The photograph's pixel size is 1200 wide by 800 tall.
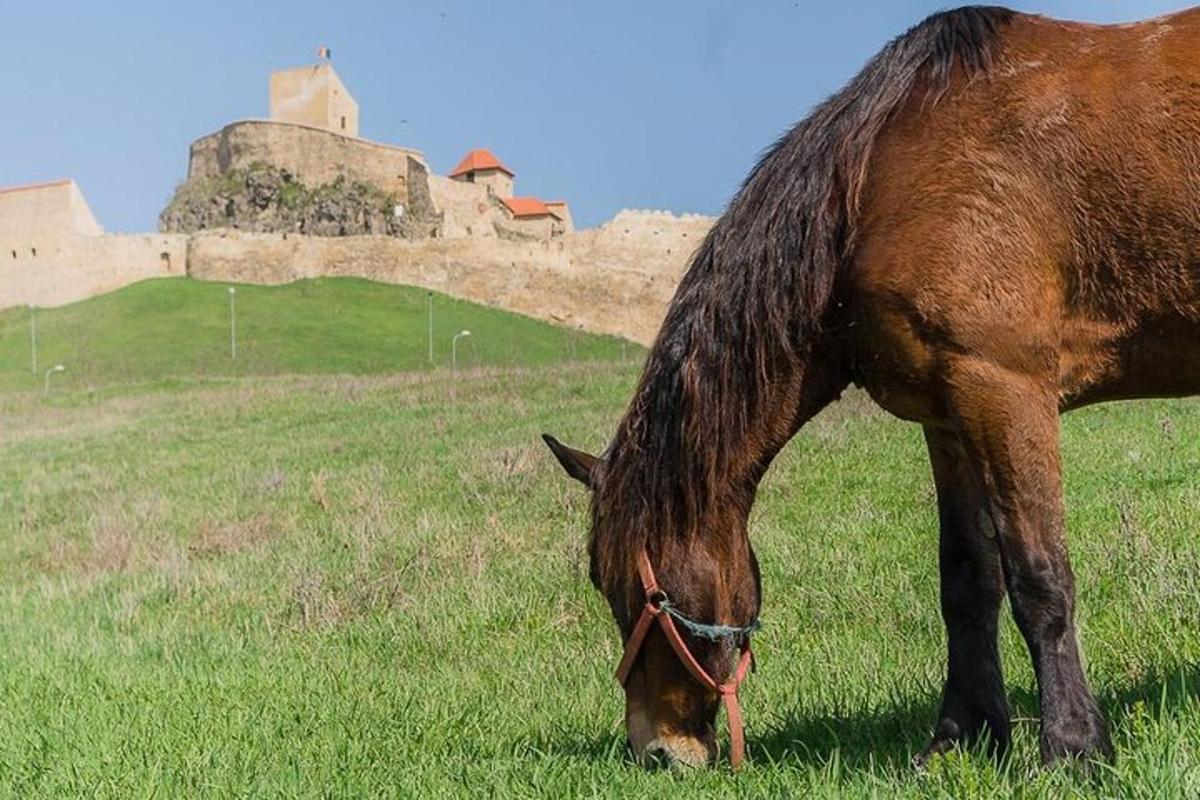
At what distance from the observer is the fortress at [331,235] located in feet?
203

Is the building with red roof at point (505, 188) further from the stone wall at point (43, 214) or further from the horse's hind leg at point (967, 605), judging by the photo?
the horse's hind leg at point (967, 605)

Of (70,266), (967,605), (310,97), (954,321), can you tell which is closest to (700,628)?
(967,605)

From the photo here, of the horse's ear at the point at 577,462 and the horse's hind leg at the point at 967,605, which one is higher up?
the horse's ear at the point at 577,462

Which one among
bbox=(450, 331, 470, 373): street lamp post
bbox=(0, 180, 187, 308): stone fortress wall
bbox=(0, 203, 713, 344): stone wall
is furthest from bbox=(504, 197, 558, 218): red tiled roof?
bbox=(450, 331, 470, 373): street lamp post

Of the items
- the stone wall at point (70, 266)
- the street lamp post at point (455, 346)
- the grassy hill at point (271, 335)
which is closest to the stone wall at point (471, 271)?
the stone wall at point (70, 266)

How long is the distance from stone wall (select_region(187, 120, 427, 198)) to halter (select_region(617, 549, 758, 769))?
78300 mm

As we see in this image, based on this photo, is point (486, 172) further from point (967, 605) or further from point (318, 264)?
point (967, 605)

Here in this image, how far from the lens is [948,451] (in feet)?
10.4

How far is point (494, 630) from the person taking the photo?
5.99 m

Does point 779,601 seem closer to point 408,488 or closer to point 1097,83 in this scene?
point 1097,83

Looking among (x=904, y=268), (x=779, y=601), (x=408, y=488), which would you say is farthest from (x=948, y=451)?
(x=408, y=488)

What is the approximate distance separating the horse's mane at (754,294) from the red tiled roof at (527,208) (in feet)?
298

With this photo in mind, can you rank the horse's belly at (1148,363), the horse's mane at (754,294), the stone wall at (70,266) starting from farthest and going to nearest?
the stone wall at (70,266) < the horse's mane at (754,294) < the horse's belly at (1148,363)

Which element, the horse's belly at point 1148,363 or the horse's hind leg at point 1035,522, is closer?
the horse's hind leg at point 1035,522
